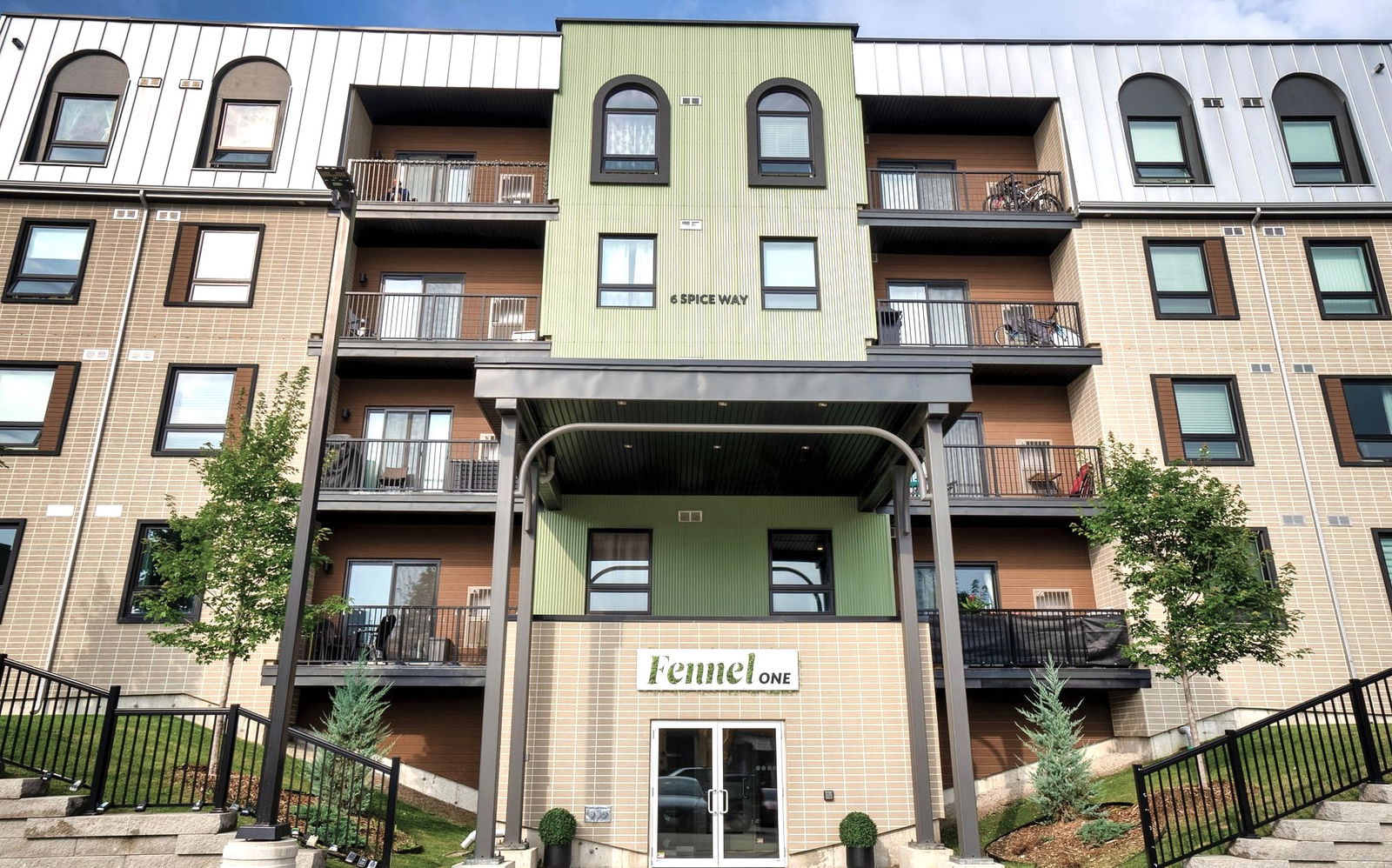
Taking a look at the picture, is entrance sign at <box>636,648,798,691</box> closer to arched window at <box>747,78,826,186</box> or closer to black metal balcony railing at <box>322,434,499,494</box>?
black metal balcony railing at <box>322,434,499,494</box>

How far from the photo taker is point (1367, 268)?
21.2 meters

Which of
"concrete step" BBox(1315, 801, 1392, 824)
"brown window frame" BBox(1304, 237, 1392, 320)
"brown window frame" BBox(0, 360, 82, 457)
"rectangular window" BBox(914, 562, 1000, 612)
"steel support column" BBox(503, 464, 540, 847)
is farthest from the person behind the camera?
"brown window frame" BBox(1304, 237, 1392, 320)

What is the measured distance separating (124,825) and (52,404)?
1213 cm

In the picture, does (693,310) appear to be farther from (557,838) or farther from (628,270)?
(557,838)

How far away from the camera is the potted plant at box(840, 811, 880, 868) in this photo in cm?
1316

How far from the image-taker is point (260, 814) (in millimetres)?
8992

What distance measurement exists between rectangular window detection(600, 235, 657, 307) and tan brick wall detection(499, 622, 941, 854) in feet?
27.3

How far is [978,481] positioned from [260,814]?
14.9 metres

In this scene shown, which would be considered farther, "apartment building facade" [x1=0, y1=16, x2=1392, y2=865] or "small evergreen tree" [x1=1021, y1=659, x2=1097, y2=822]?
"apartment building facade" [x1=0, y1=16, x2=1392, y2=865]

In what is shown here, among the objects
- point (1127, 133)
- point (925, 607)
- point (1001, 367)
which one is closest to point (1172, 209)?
point (1127, 133)

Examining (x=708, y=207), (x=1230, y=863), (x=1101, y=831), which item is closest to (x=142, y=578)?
(x=708, y=207)

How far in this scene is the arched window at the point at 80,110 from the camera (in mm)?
21344

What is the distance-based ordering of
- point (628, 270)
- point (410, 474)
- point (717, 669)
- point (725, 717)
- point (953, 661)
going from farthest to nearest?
1. point (628, 270)
2. point (410, 474)
3. point (717, 669)
4. point (725, 717)
5. point (953, 661)

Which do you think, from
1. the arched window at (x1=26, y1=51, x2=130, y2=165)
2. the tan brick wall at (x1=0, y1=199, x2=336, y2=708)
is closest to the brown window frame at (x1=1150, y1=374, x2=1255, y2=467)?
the tan brick wall at (x1=0, y1=199, x2=336, y2=708)
